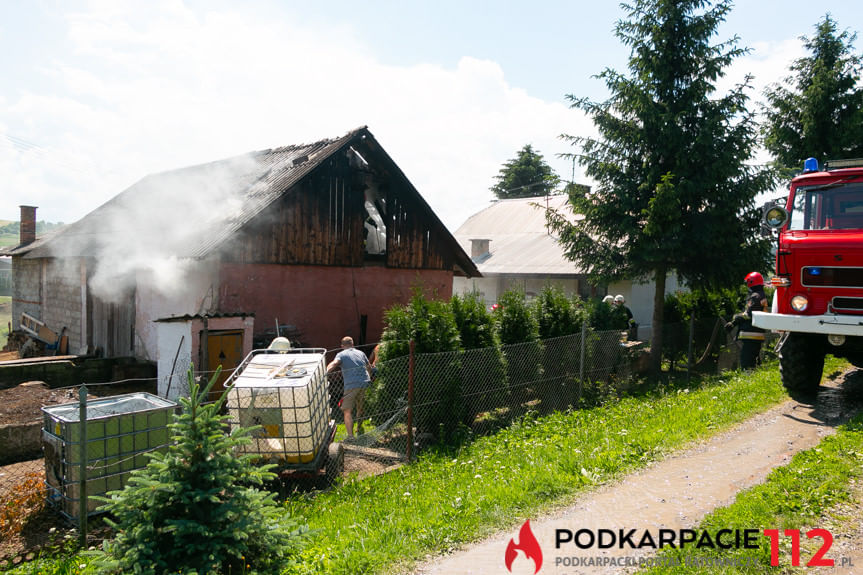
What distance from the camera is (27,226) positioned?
2264 cm

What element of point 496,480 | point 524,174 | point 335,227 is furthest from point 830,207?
point 524,174

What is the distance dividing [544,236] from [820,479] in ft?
69.7

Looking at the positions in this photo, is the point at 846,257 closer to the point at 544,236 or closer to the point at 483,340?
the point at 483,340

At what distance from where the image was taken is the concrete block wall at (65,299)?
53.2 ft

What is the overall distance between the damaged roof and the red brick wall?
1.29 m

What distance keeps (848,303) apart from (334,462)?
22.2 ft

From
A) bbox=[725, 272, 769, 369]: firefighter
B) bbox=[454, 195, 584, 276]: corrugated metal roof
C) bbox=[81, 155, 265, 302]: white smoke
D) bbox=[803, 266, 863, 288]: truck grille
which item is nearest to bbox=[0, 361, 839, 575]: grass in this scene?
bbox=[725, 272, 769, 369]: firefighter

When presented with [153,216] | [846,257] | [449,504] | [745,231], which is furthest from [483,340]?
[153,216]

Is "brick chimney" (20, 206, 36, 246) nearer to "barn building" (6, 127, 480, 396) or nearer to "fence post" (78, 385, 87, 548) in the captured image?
"barn building" (6, 127, 480, 396)

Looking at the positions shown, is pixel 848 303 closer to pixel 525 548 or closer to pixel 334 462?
pixel 525 548

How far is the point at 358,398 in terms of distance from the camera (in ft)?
28.1

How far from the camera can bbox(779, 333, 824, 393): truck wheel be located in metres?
7.96

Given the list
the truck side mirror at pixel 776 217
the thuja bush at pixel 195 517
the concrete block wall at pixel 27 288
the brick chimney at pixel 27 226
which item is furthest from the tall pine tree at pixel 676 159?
the brick chimney at pixel 27 226

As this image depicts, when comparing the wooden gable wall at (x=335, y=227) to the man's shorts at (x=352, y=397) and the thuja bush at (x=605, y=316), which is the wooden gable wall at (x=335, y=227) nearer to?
the man's shorts at (x=352, y=397)
